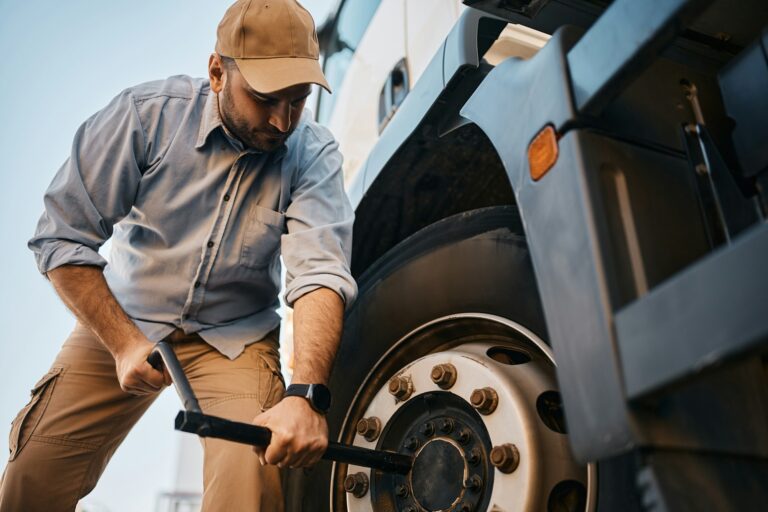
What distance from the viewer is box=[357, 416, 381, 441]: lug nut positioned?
1473 millimetres

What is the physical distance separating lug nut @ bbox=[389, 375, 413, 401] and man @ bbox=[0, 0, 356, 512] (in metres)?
0.19

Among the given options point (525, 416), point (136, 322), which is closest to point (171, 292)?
point (136, 322)

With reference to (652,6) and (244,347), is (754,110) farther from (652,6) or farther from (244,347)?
(244,347)

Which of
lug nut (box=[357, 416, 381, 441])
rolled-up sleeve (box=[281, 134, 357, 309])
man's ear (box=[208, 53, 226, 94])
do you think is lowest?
lug nut (box=[357, 416, 381, 441])

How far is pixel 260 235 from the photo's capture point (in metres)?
1.76

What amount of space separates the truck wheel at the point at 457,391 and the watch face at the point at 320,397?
0.12 metres

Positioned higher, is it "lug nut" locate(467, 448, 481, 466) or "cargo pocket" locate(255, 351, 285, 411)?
"cargo pocket" locate(255, 351, 285, 411)

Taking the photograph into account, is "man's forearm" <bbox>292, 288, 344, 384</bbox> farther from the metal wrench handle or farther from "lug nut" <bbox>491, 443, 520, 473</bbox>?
"lug nut" <bbox>491, 443, 520, 473</bbox>

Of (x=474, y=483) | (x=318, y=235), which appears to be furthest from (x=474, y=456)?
(x=318, y=235)

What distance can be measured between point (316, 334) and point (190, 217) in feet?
1.55

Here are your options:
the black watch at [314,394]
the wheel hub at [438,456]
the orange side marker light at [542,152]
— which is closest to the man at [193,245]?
the black watch at [314,394]

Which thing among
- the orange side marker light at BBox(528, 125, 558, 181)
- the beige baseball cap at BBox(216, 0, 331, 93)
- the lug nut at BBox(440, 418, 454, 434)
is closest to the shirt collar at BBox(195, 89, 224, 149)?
the beige baseball cap at BBox(216, 0, 331, 93)

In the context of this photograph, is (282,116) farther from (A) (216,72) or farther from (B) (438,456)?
(B) (438,456)

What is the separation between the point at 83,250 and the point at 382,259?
708mm
